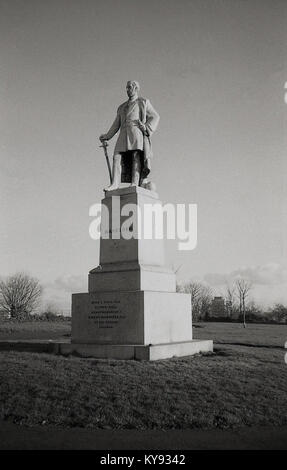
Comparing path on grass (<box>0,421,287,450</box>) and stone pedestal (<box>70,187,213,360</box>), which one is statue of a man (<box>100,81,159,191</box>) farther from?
path on grass (<box>0,421,287,450</box>)

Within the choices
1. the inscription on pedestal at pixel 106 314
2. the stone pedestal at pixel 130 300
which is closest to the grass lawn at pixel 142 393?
the stone pedestal at pixel 130 300

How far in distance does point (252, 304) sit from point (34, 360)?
302ft

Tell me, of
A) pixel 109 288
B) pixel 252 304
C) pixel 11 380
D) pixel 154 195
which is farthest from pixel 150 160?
pixel 252 304

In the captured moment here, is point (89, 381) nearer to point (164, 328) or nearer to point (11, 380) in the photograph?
point (11, 380)

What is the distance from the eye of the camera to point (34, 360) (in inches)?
346

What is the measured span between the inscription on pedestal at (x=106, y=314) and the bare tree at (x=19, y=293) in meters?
61.5

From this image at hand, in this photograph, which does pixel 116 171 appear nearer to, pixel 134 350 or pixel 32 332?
pixel 134 350

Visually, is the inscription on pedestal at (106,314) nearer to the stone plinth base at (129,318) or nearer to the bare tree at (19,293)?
the stone plinth base at (129,318)

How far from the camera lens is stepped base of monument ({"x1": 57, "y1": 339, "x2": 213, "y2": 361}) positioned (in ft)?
29.4

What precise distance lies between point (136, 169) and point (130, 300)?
408cm

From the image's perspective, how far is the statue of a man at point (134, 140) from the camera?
12.0m

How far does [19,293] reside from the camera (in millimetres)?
71812

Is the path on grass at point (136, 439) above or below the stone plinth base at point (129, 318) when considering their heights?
below

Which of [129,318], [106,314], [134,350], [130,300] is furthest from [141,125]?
[134,350]
